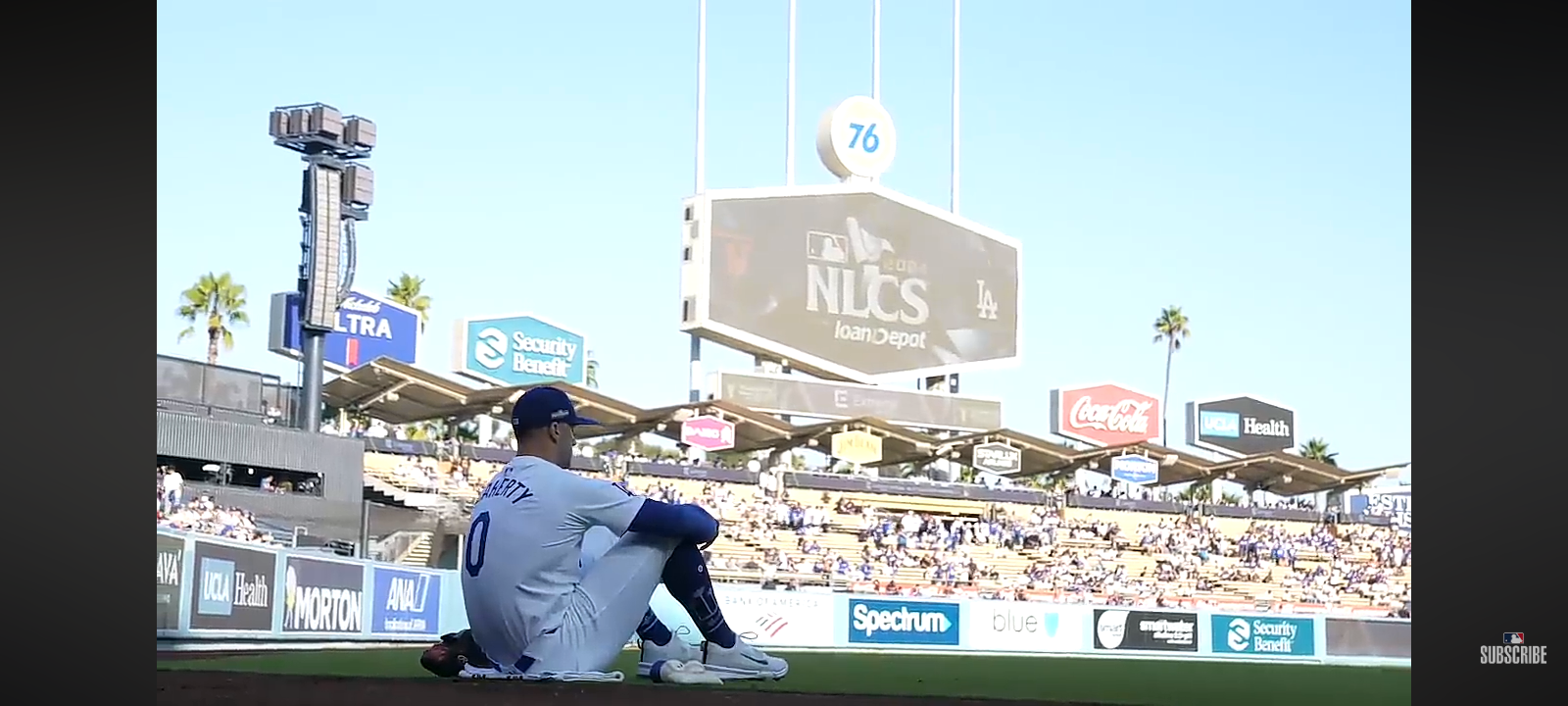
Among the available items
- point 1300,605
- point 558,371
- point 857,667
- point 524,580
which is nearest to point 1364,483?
point 1300,605

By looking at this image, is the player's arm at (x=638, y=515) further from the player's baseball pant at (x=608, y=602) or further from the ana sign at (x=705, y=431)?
the ana sign at (x=705, y=431)

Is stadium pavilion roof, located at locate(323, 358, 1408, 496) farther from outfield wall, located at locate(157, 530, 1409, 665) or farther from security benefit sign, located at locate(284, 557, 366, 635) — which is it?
security benefit sign, located at locate(284, 557, 366, 635)

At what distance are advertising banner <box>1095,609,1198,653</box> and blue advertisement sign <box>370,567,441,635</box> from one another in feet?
28.6

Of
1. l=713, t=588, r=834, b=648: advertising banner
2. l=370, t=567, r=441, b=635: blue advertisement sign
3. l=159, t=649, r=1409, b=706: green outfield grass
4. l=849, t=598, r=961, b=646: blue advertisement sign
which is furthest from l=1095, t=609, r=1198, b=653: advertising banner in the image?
l=370, t=567, r=441, b=635: blue advertisement sign

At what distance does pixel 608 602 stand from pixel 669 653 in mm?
581

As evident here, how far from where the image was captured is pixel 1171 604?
27.1 meters

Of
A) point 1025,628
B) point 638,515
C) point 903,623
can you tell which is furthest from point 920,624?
point 638,515

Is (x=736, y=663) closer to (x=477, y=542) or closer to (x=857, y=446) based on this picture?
(x=477, y=542)

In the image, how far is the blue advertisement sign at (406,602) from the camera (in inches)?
579

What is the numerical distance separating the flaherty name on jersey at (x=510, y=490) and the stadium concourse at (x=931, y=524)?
56.4 feet

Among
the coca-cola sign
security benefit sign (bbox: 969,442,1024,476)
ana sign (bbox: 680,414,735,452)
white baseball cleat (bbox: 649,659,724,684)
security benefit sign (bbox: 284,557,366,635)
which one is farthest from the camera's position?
the coca-cola sign

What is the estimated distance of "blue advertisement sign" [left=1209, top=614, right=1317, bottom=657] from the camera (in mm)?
21469

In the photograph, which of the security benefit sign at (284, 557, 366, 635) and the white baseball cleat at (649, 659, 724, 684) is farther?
the security benefit sign at (284, 557, 366, 635)

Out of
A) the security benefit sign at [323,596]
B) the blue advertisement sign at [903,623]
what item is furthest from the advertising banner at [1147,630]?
the security benefit sign at [323,596]
